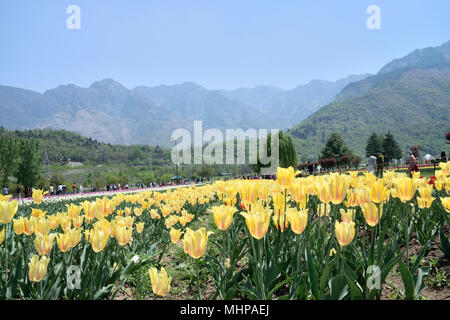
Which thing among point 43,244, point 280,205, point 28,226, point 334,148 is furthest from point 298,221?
point 334,148

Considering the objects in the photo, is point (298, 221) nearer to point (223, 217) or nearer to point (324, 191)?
point (324, 191)

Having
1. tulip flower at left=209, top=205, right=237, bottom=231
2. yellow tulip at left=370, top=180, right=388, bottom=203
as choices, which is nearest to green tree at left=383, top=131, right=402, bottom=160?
yellow tulip at left=370, top=180, right=388, bottom=203

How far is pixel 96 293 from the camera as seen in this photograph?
2191 millimetres

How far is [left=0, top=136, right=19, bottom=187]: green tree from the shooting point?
47.2m

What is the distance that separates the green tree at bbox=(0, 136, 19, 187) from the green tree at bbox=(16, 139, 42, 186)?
3.10ft

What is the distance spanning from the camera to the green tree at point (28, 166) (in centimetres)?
4809

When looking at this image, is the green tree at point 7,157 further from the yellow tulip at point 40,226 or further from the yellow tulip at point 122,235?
the yellow tulip at point 122,235

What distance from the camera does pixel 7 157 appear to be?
47.3 metres

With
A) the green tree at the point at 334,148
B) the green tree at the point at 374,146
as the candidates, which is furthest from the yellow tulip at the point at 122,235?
the green tree at the point at 374,146

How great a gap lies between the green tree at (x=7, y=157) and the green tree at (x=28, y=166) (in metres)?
0.95

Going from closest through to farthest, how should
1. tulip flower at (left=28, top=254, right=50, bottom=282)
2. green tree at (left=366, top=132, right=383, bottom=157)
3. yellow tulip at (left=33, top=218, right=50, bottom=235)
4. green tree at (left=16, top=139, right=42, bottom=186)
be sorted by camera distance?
tulip flower at (left=28, top=254, right=50, bottom=282) < yellow tulip at (left=33, top=218, right=50, bottom=235) < green tree at (left=16, top=139, right=42, bottom=186) < green tree at (left=366, top=132, right=383, bottom=157)

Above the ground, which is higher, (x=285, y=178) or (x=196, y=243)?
(x=285, y=178)

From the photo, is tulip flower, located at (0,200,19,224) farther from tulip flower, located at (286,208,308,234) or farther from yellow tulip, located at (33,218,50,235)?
tulip flower, located at (286,208,308,234)

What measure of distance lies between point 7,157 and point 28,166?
10.5 ft
